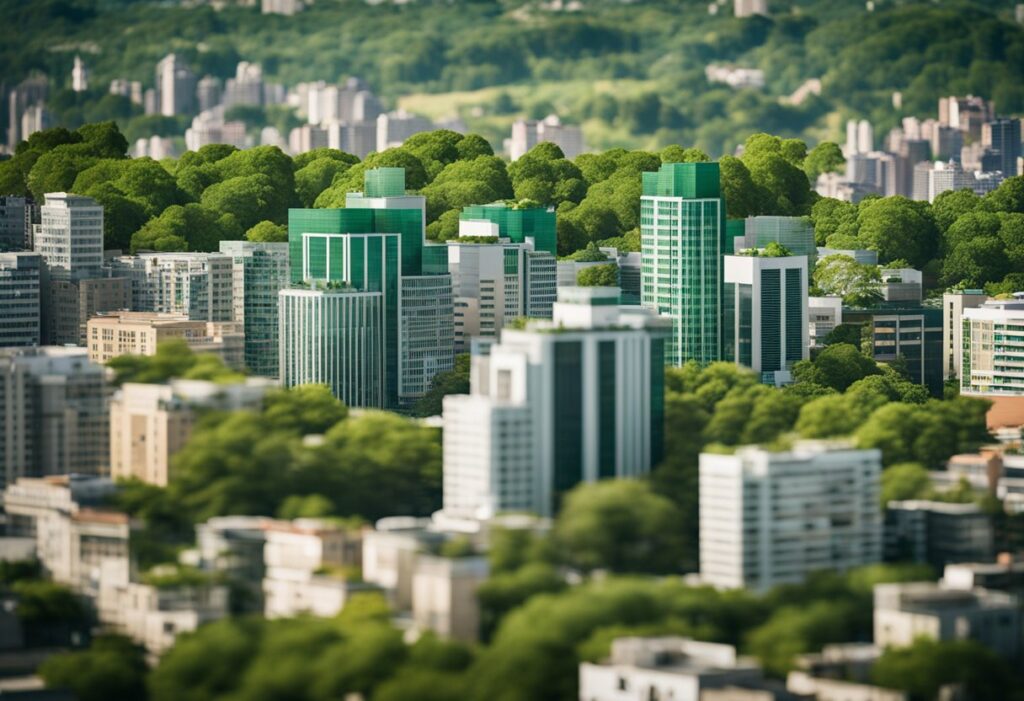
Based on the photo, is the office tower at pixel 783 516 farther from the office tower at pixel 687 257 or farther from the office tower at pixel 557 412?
the office tower at pixel 687 257

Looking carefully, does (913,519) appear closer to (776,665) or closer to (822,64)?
(776,665)

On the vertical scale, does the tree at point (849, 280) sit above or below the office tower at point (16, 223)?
below

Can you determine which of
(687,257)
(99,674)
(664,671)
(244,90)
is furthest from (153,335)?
(244,90)

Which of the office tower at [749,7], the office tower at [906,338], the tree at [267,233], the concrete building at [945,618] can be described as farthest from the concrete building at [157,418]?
the office tower at [749,7]

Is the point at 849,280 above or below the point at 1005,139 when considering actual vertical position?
below

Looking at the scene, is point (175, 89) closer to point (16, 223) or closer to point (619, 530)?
point (16, 223)

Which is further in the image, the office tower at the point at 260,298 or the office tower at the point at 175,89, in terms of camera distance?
the office tower at the point at 175,89
